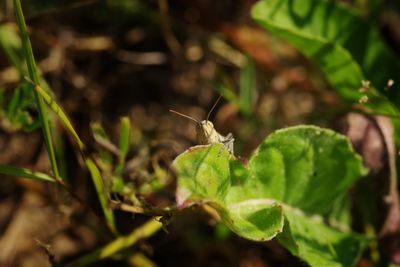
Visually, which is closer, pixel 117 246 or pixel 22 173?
pixel 22 173

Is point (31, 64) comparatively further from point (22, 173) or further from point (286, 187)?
point (286, 187)

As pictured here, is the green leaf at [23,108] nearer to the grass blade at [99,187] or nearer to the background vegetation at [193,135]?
the background vegetation at [193,135]

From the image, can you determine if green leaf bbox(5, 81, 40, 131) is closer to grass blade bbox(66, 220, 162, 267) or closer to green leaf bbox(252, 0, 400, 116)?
grass blade bbox(66, 220, 162, 267)

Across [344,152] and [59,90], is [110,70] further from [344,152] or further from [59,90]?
[344,152]

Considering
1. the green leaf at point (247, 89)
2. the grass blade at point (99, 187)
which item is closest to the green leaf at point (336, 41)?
the green leaf at point (247, 89)

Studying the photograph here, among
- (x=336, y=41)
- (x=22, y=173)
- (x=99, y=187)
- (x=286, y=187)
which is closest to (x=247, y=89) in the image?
(x=336, y=41)

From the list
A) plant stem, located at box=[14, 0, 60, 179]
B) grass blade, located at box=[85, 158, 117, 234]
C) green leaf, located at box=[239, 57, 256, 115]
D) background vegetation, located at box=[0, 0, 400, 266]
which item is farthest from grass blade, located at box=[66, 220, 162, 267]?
green leaf, located at box=[239, 57, 256, 115]

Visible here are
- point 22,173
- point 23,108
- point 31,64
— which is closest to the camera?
point 31,64
